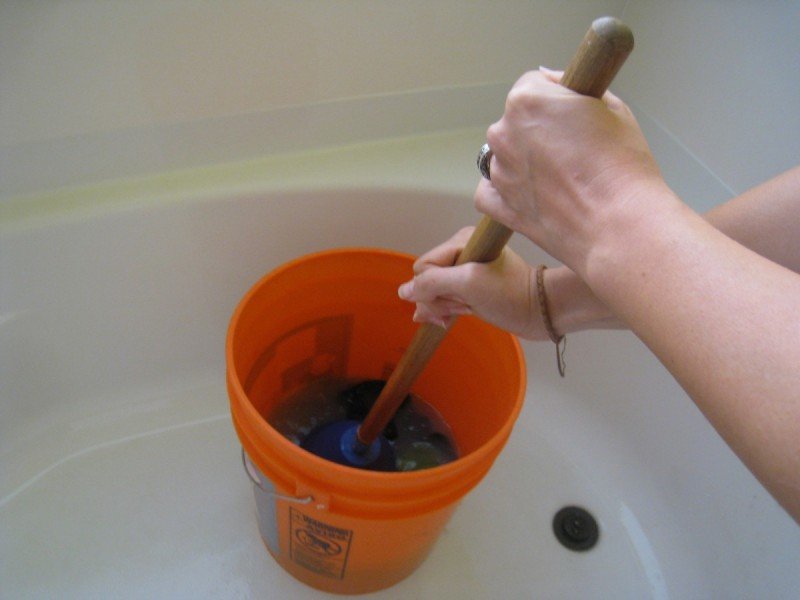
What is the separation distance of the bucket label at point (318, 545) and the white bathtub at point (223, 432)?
0.11 m

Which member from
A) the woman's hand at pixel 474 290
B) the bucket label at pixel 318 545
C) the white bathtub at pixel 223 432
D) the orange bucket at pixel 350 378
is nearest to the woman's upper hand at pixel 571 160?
the woman's hand at pixel 474 290

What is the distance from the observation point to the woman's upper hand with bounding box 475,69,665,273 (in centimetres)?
36

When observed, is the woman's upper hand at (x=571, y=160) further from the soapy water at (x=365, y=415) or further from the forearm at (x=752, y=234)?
the soapy water at (x=365, y=415)

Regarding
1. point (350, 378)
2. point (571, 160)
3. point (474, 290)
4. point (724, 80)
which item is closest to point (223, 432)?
point (350, 378)

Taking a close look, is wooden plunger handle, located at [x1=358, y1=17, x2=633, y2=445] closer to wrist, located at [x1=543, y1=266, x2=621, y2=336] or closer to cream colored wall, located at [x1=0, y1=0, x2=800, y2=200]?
wrist, located at [x1=543, y1=266, x2=621, y2=336]

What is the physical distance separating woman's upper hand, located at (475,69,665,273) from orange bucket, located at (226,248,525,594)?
0.25 meters

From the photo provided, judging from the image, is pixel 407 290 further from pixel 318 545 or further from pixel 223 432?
pixel 223 432

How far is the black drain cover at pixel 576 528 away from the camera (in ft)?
2.94

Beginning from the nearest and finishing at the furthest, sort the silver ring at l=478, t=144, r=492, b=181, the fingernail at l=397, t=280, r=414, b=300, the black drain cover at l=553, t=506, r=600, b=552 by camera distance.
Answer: the silver ring at l=478, t=144, r=492, b=181
the fingernail at l=397, t=280, r=414, b=300
the black drain cover at l=553, t=506, r=600, b=552

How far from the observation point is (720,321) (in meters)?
0.29

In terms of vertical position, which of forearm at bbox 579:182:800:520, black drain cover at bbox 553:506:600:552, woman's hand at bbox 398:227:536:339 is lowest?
black drain cover at bbox 553:506:600:552

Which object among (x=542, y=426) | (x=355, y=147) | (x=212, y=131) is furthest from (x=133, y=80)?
(x=542, y=426)

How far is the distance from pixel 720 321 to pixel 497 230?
24 cm

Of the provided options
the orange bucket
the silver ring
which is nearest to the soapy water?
the orange bucket
